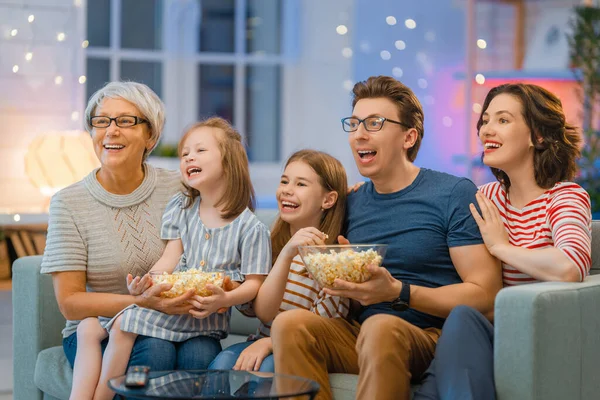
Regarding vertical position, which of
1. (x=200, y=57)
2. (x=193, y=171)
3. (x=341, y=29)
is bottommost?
(x=193, y=171)

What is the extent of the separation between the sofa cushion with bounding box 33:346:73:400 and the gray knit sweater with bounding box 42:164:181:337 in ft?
0.32

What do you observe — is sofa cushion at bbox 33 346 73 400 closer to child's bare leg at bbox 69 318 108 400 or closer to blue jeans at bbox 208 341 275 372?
child's bare leg at bbox 69 318 108 400

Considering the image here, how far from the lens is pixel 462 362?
2061 millimetres

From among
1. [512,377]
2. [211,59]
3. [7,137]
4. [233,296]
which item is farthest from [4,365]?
[211,59]

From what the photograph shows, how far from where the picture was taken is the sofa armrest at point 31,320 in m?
2.80

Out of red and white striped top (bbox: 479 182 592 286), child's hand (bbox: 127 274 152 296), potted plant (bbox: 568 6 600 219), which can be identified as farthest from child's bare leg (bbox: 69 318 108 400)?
potted plant (bbox: 568 6 600 219)

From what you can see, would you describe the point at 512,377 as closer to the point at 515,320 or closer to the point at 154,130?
the point at 515,320

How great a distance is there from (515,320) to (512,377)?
0.43 ft

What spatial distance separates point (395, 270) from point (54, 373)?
3.46 feet

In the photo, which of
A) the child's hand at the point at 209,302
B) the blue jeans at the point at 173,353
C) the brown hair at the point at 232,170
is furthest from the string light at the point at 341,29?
the child's hand at the point at 209,302

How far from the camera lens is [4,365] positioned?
13.5 ft

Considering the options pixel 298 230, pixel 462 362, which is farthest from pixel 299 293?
pixel 462 362

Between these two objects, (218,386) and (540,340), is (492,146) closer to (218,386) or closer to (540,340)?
(540,340)

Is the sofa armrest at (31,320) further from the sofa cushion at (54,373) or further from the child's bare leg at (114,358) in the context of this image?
the child's bare leg at (114,358)
